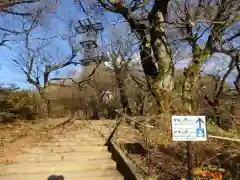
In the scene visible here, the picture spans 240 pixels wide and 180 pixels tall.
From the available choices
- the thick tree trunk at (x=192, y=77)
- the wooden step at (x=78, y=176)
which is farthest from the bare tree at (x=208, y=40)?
the wooden step at (x=78, y=176)

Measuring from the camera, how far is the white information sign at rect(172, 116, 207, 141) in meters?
5.03

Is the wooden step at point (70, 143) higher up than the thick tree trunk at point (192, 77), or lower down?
lower down

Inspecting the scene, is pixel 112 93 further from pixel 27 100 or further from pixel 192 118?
pixel 192 118

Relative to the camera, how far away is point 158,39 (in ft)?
43.0

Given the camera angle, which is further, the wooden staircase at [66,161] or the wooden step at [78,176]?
the wooden staircase at [66,161]

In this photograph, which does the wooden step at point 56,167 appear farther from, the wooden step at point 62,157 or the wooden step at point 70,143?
the wooden step at point 70,143

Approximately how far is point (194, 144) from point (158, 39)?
6.16 meters

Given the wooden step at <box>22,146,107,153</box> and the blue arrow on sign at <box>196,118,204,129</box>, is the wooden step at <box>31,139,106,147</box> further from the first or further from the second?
the blue arrow on sign at <box>196,118,204,129</box>

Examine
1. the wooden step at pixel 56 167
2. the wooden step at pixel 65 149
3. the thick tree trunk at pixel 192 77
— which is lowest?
the wooden step at pixel 56 167

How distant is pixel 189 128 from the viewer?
199 inches

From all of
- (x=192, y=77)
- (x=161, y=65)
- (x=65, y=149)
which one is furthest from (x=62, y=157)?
(x=192, y=77)

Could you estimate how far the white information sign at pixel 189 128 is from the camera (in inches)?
198

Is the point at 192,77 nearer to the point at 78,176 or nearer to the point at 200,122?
the point at 78,176

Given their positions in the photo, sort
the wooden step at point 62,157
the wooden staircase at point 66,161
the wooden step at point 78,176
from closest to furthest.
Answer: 1. the wooden step at point 78,176
2. the wooden staircase at point 66,161
3. the wooden step at point 62,157
